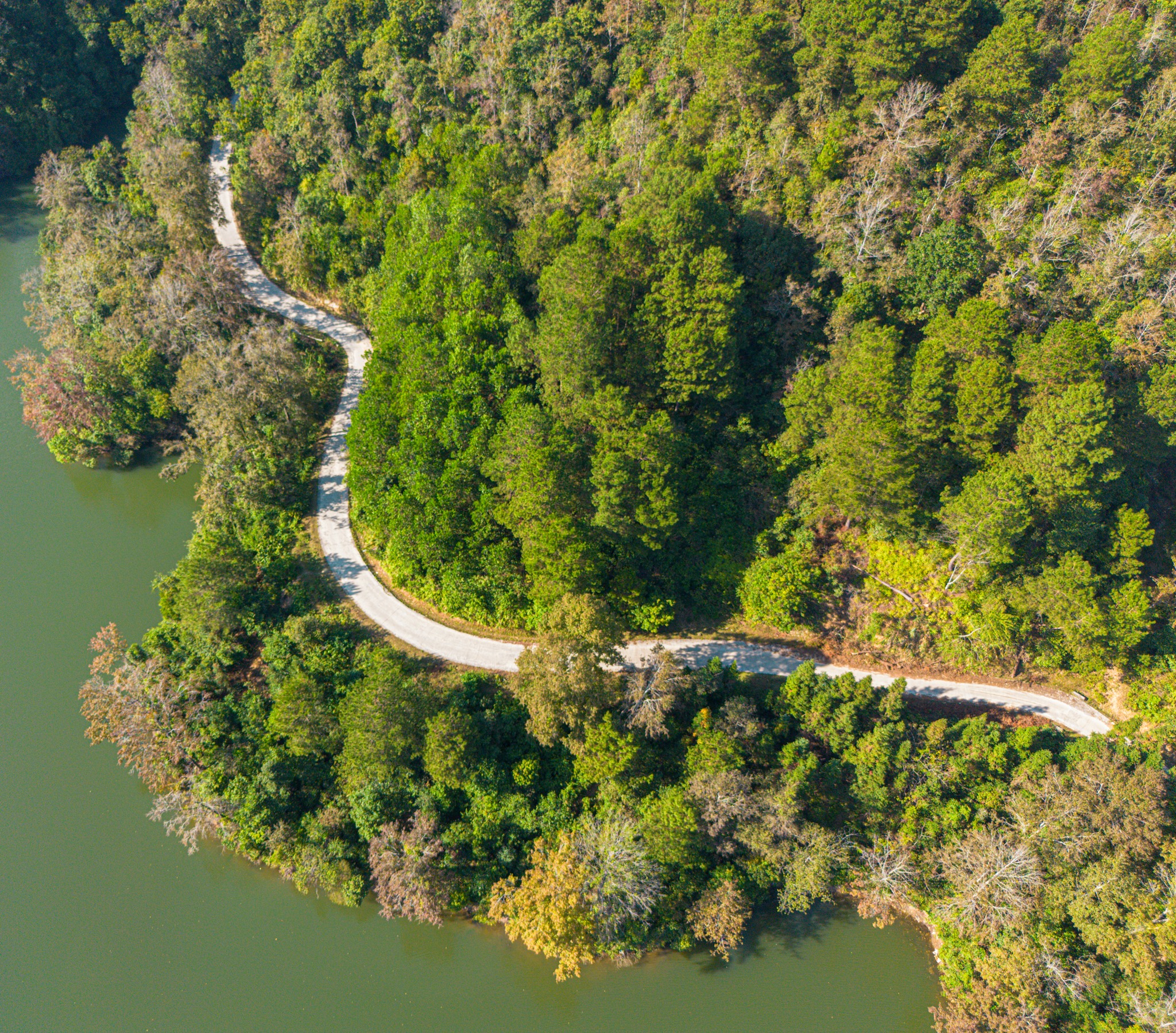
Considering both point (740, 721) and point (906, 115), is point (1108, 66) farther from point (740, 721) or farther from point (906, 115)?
point (740, 721)

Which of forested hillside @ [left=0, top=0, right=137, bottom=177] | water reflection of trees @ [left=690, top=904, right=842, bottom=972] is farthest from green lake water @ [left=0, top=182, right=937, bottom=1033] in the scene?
forested hillside @ [left=0, top=0, right=137, bottom=177]

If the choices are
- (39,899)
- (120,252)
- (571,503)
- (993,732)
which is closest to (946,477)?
(993,732)

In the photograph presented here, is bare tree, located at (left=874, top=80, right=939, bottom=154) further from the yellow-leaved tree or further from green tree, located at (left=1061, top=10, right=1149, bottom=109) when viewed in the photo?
the yellow-leaved tree

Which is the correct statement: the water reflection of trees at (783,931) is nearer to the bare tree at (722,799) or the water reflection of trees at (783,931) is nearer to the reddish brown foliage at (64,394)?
the bare tree at (722,799)

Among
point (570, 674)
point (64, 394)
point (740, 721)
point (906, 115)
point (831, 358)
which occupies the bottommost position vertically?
point (740, 721)

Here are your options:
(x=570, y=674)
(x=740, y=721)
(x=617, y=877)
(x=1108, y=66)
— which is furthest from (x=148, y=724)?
(x=1108, y=66)

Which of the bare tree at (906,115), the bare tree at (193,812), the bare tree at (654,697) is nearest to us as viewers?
the bare tree at (654,697)

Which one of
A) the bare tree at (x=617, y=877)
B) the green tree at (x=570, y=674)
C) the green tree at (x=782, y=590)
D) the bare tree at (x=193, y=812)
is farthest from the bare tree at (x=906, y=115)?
the bare tree at (x=193, y=812)
